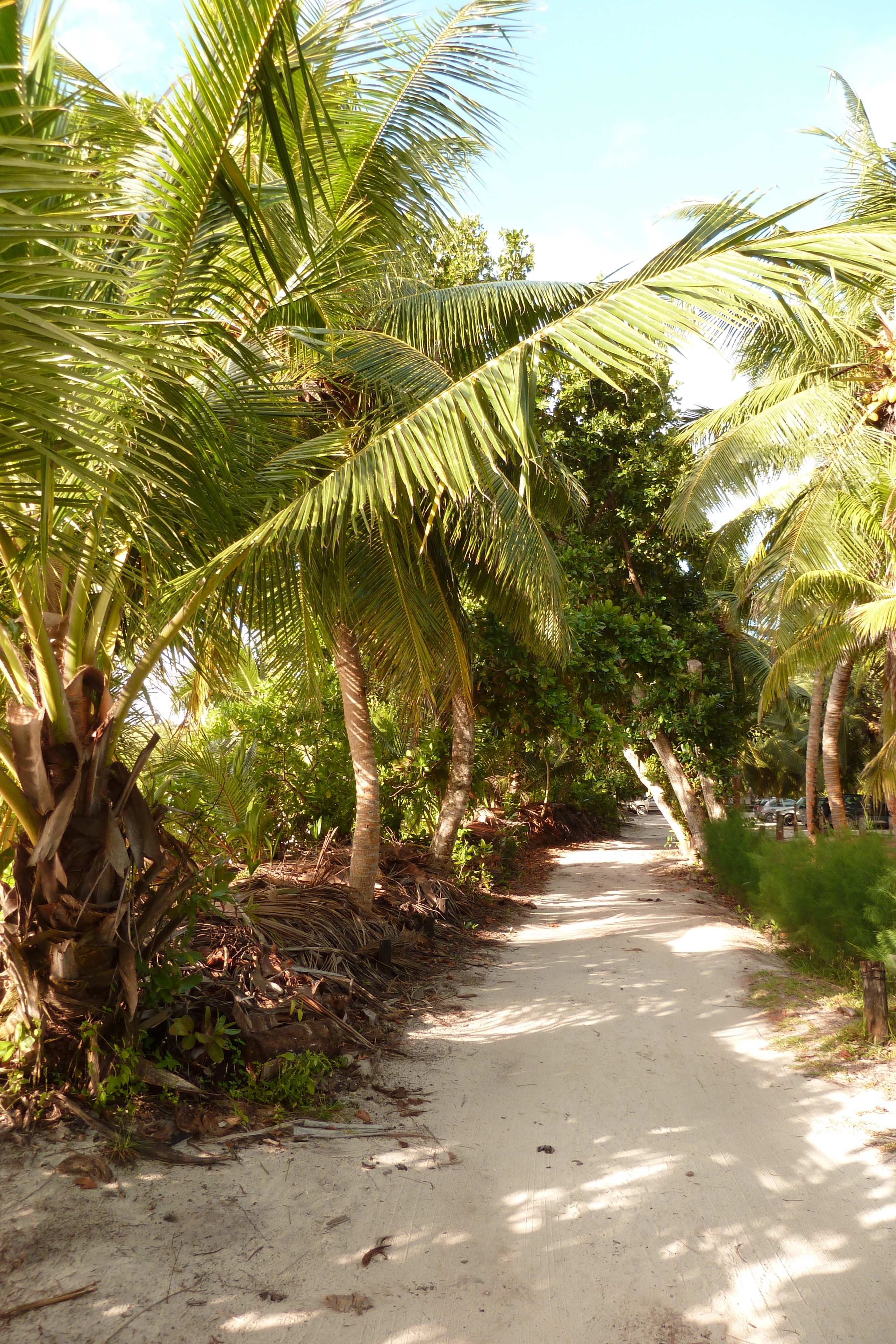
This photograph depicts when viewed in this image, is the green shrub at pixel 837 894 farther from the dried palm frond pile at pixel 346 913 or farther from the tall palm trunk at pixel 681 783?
the tall palm trunk at pixel 681 783

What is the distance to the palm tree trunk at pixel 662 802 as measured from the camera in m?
15.2

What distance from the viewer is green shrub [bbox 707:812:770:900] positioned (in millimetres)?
9758

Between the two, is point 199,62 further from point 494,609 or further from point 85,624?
point 494,609

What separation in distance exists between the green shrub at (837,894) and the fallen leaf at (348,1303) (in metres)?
4.10

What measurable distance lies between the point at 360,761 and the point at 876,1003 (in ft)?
13.6

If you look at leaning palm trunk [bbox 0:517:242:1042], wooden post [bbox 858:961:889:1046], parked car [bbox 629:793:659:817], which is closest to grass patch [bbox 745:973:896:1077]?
wooden post [bbox 858:961:889:1046]

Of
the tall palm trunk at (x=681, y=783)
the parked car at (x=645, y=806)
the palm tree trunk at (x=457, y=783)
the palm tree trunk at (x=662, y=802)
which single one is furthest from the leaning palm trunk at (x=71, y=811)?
the parked car at (x=645, y=806)

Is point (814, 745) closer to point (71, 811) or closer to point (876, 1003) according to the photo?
point (876, 1003)

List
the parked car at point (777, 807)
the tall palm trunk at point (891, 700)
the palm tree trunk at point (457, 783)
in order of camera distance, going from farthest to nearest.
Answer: the parked car at point (777, 807)
the palm tree trunk at point (457, 783)
the tall palm trunk at point (891, 700)

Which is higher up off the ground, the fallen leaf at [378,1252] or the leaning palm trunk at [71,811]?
the leaning palm trunk at [71,811]

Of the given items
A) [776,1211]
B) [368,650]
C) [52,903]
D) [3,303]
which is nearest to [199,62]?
[3,303]

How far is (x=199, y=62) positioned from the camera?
271cm

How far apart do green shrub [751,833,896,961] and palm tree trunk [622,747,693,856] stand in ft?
22.4

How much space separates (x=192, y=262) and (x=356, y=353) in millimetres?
2722
